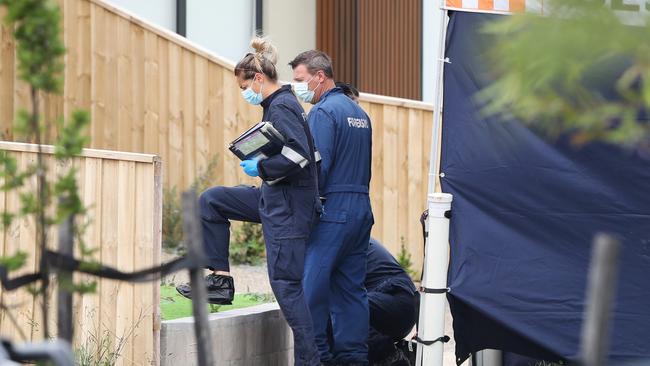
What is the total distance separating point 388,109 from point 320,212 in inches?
187

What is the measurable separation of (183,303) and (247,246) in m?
3.54

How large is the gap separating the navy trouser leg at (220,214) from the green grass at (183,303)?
0.37 meters

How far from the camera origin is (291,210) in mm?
6613

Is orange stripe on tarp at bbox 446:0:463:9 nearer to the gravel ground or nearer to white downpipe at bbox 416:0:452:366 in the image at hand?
white downpipe at bbox 416:0:452:366

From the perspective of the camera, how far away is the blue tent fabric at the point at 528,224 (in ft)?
19.0

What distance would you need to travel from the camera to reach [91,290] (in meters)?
3.29

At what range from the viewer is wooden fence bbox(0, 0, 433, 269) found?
11.2 meters

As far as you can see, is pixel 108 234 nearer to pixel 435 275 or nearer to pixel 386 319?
pixel 435 275

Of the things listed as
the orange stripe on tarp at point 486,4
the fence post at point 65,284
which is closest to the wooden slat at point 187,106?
the orange stripe on tarp at point 486,4

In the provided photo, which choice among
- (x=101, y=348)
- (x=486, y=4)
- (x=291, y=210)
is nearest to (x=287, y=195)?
(x=291, y=210)

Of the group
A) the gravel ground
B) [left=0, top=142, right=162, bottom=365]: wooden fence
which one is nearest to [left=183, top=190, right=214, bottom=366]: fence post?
[left=0, top=142, right=162, bottom=365]: wooden fence

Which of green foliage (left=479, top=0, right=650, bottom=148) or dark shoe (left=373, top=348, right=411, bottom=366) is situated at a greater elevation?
green foliage (left=479, top=0, right=650, bottom=148)

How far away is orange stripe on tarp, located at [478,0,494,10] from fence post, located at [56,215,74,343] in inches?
124

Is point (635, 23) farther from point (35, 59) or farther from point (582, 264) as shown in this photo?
point (582, 264)
